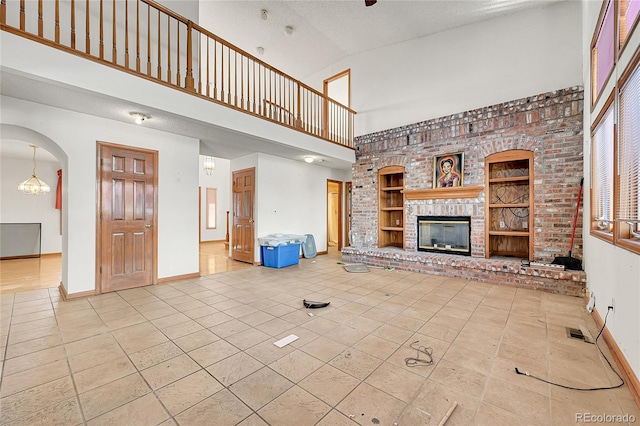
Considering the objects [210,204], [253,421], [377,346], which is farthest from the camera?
[210,204]

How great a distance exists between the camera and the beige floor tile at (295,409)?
146cm

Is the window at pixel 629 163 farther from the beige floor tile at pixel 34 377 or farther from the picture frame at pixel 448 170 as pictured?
the beige floor tile at pixel 34 377

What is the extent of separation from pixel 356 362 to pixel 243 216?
4900 mm

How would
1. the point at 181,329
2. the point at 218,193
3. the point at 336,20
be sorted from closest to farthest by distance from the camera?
the point at 181,329, the point at 336,20, the point at 218,193

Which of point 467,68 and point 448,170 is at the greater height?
point 467,68

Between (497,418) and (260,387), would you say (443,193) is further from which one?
(260,387)

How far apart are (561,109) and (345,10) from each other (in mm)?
4259

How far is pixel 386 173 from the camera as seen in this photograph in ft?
20.6

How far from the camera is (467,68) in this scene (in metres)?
5.20

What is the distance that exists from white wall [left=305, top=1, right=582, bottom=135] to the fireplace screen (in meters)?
2.22

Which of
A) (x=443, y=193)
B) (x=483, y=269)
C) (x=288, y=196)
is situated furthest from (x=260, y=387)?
(x=288, y=196)

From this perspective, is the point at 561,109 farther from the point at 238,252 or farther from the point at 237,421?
the point at 238,252

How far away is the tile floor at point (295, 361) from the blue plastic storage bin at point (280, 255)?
6.57ft

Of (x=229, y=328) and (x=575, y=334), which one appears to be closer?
(x=575, y=334)
